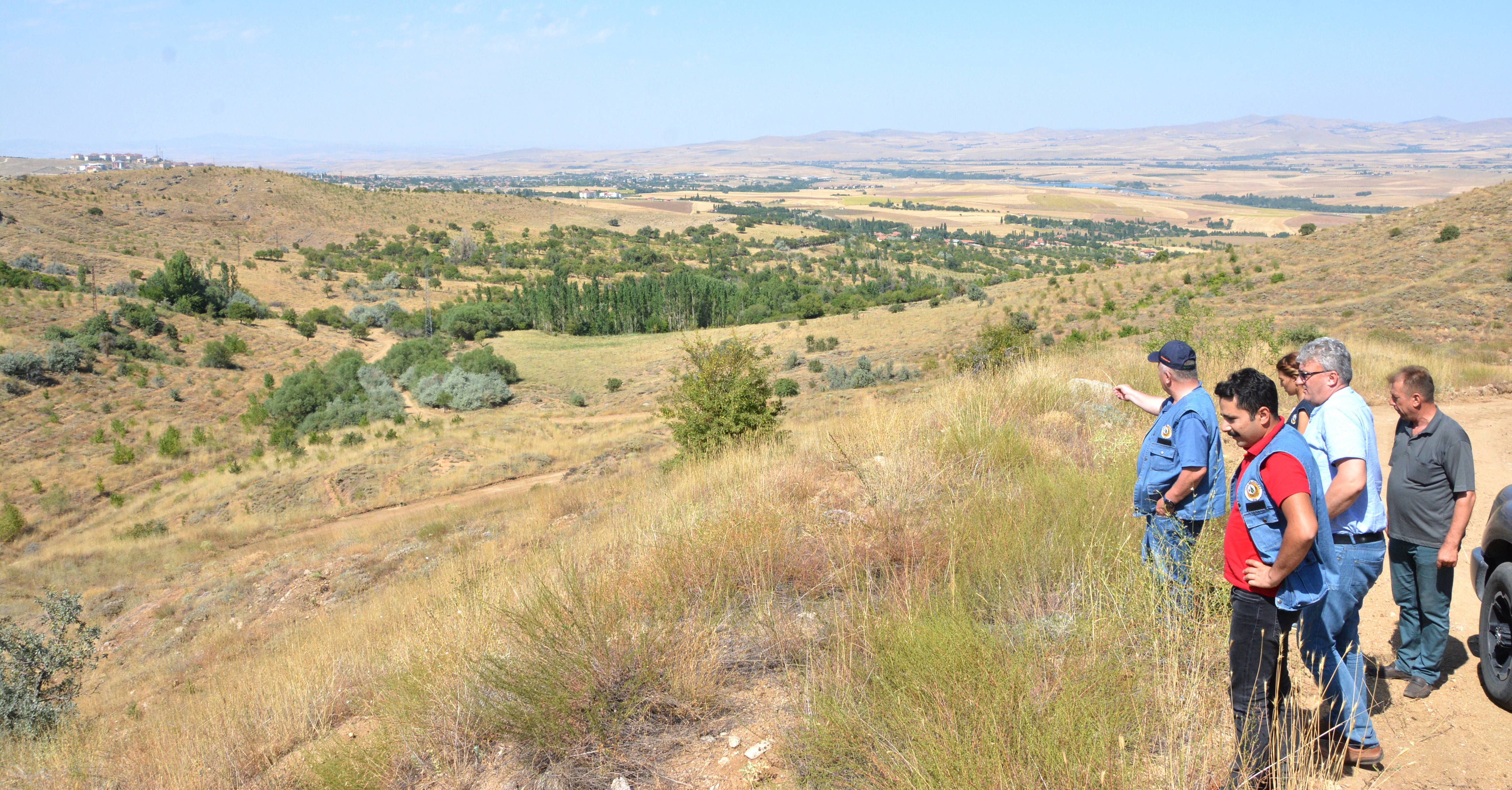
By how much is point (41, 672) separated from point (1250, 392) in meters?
10.4

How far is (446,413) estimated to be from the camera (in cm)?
3391

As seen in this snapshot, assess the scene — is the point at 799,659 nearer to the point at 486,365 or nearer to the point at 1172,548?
the point at 1172,548

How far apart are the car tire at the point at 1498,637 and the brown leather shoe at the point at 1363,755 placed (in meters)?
1.24

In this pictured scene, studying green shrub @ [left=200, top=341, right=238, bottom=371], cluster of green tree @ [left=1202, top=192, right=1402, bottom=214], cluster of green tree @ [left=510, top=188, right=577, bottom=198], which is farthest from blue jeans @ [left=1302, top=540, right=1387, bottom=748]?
cluster of green tree @ [left=510, top=188, right=577, bottom=198]

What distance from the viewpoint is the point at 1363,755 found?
3234mm

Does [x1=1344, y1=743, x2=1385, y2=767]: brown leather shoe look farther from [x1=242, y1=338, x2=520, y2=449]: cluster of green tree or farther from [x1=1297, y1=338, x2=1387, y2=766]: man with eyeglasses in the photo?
[x1=242, y1=338, x2=520, y2=449]: cluster of green tree

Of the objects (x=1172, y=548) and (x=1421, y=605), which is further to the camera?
(x=1421, y=605)

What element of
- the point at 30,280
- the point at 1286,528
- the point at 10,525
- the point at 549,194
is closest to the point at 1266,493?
the point at 1286,528

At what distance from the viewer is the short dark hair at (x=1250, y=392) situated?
10.0 ft

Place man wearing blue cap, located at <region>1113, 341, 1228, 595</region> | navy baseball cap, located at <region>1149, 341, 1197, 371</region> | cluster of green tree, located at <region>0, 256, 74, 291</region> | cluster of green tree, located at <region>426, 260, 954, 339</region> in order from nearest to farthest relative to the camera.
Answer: man wearing blue cap, located at <region>1113, 341, 1228, 595</region>
navy baseball cap, located at <region>1149, 341, 1197, 371</region>
cluster of green tree, located at <region>0, 256, 74, 291</region>
cluster of green tree, located at <region>426, 260, 954, 339</region>

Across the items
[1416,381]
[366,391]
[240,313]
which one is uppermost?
[1416,381]

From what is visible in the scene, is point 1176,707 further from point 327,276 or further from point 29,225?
point 29,225

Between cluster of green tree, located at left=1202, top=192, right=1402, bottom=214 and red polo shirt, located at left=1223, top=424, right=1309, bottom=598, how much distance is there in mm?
110922

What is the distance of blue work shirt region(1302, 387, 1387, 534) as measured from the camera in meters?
3.52
